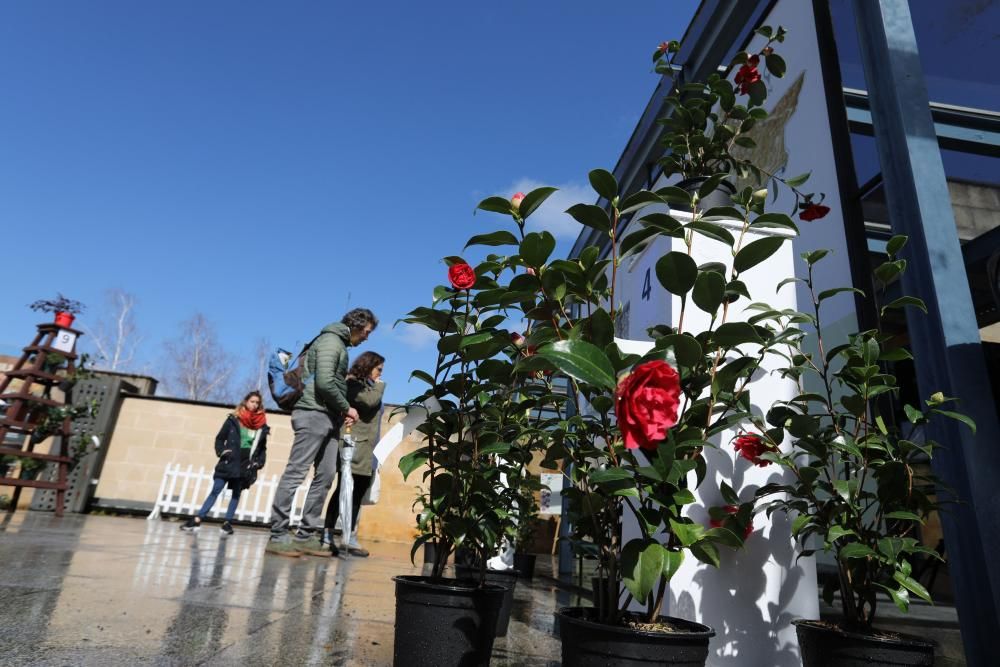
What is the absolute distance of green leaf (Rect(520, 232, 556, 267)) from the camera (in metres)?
1.23

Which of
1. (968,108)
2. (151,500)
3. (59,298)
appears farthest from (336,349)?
(151,500)

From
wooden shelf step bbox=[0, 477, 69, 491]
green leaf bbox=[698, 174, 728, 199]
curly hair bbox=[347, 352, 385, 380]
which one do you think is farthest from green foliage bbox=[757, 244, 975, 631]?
wooden shelf step bbox=[0, 477, 69, 491]

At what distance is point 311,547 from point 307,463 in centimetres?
81

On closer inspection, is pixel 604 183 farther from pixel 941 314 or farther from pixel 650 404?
pixel 941 314

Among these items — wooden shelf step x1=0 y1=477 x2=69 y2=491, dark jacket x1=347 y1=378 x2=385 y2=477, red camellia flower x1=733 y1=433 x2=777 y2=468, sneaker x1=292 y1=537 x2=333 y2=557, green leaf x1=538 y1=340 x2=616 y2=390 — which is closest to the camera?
green leaf x1=538 y1=340 x2=616 y2=390

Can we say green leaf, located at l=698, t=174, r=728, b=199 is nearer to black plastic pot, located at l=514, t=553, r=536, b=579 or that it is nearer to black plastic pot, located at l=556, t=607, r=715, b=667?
black plastic pot, located at l=556, t=607, r=715, b=667

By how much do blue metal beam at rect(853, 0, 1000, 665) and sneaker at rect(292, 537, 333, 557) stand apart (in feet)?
13.0

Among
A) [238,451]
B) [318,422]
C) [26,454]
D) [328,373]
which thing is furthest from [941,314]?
[26,454]

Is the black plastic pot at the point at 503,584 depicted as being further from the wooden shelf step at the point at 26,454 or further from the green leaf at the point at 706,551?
the wooden shelf step at the point at 26,454

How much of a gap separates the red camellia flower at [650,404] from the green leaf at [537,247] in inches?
14.0

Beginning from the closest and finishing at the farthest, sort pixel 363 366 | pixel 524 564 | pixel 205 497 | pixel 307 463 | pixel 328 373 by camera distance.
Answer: pixel 328 373 → pixel 307 463 → pixel 363 366 → pixel 524 564 → pixel 205 497

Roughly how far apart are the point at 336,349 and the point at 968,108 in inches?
170

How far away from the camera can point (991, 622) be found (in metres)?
1.69

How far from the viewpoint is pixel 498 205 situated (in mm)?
1368
